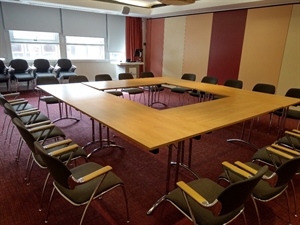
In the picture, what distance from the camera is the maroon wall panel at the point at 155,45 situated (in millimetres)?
7748

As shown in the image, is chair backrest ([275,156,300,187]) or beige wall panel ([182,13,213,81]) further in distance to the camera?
beige wall panel ([182,13,213,81])

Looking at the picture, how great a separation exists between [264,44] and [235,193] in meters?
5.03

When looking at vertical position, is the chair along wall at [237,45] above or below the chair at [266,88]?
above

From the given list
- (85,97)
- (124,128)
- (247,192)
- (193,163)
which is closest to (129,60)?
(85,97)

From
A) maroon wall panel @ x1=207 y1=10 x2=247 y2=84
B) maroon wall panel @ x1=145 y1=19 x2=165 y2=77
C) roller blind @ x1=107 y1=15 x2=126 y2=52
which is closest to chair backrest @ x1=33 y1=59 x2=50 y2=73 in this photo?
roller blind @ x1=107 y1=15 x2=126 y2=52

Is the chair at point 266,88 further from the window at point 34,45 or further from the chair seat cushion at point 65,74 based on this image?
the window at point 34,45

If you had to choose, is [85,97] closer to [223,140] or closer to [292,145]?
[223,140]

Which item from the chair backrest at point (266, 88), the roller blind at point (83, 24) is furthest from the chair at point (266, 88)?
the roller blind at point (83, 24)

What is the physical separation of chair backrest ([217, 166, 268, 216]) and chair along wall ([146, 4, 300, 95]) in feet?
15.1

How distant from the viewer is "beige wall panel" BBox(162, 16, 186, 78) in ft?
23.2

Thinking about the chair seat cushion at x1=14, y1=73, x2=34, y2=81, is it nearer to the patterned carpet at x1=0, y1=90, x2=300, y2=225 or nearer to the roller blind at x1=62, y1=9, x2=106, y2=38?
the roller blind at x1=62, y1=9, x2=106, y2=38

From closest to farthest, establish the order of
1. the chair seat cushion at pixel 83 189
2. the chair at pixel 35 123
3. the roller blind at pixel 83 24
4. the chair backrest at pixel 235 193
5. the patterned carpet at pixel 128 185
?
the chair backrest at pixel 235 193
the chair seat cushion at pixel 83 189
the patterned carpet at pixel 128 185
the chair at pixel 35 123
the roller blind at pixel 83 24

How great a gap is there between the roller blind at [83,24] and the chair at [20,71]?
5.06 ft

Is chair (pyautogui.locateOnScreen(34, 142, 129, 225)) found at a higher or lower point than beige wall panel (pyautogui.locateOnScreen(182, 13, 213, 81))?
lower
